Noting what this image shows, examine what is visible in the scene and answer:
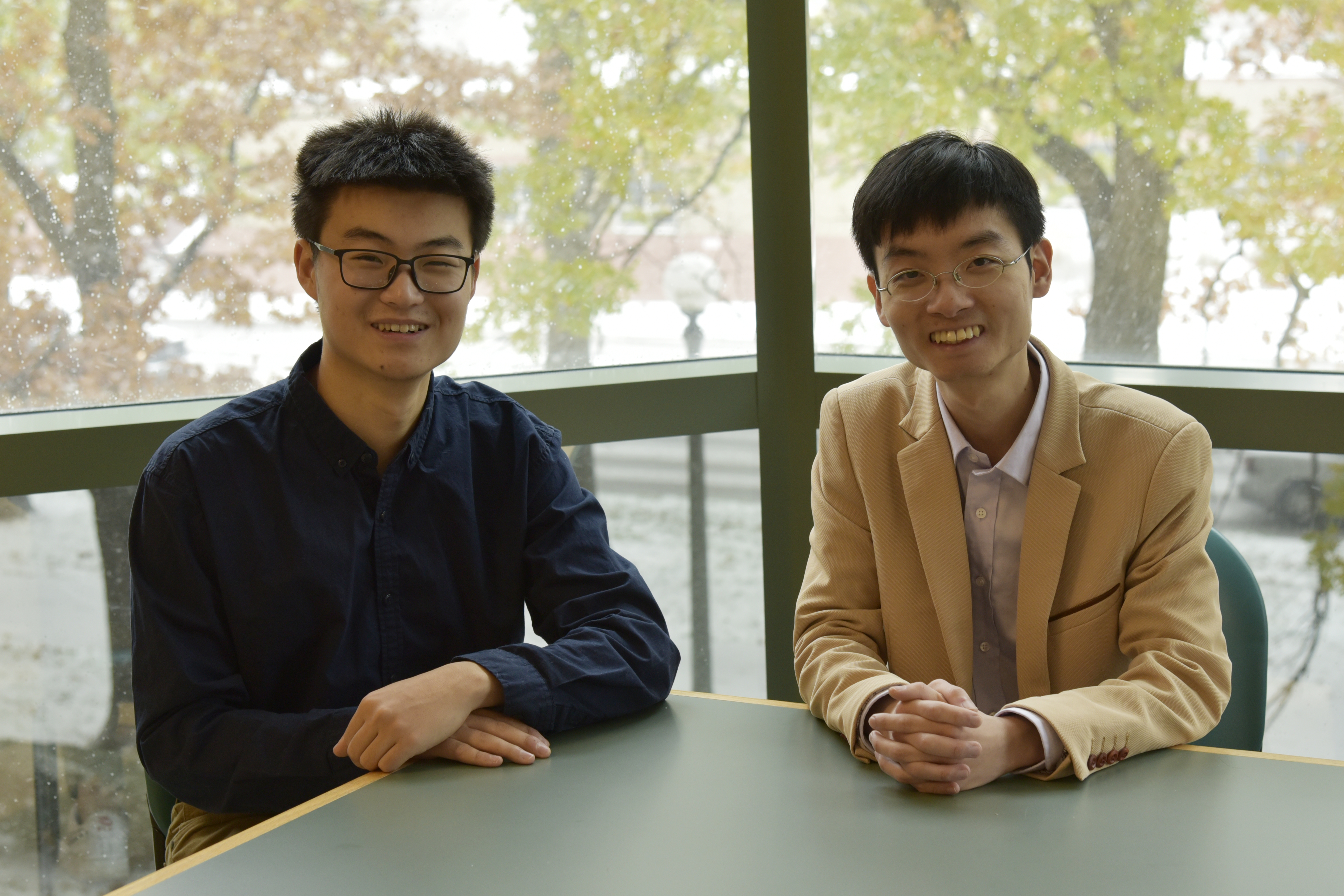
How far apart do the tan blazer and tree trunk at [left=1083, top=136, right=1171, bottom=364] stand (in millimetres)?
877

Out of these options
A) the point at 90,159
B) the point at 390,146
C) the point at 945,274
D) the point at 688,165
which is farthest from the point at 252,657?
the point at 688,165

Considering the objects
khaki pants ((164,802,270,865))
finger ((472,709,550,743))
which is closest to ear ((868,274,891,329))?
finger ((472,709,550,743))

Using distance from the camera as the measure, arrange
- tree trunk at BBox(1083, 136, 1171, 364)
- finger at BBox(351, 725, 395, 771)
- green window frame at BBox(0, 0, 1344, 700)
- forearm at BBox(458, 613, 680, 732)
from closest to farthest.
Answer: finger at BBox(351, 725, 395, 771), forearm at BBox(458, 613, 680, 732), green window frame at BBox(0, 0, 1344, 700), tree trunk at BBox(1083, 136, 1171, 364)

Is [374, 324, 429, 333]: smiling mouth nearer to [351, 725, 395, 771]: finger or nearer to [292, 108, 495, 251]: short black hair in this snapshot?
[292, 108, 495, 251]: short black hair

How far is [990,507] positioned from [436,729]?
92cm

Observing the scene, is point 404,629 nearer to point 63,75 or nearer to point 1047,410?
point 1047,410

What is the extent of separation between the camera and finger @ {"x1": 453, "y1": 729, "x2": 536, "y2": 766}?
1.38 metres

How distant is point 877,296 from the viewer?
5.72 feet

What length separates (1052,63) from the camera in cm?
254

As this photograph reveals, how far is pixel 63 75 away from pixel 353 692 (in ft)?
5.14

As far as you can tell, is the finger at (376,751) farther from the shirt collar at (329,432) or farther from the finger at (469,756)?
the shirt collar at (329,432)

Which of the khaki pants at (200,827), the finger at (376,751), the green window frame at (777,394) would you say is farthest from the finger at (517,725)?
the green window frame at (777,394)

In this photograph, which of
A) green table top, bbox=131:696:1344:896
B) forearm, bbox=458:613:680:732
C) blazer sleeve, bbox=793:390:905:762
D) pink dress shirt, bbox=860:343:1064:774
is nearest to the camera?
green table top, bbox=131:696:1344:896

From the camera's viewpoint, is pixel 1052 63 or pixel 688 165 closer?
pixel 1052 63
